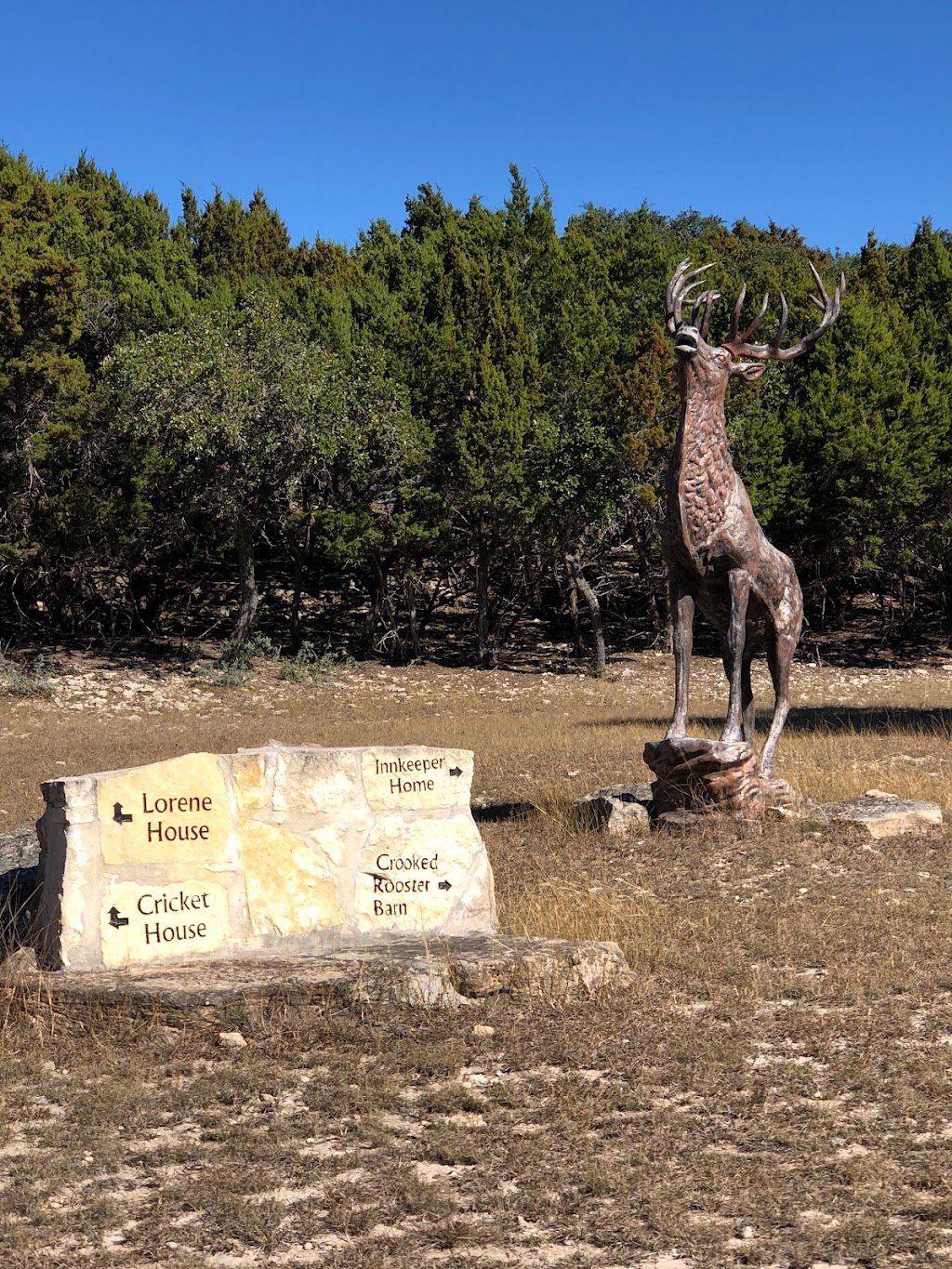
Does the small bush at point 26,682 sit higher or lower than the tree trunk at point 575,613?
lower

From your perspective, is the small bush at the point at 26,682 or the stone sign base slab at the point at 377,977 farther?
the small bush at the point at 26,682

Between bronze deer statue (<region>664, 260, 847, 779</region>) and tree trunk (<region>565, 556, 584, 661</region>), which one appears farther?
tree trunk (<region>565, 556, 584, 661</region>)

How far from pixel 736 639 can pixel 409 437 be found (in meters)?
15.5

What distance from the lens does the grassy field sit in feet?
13.7

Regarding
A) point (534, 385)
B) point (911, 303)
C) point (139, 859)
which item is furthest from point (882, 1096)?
point (911, 303)

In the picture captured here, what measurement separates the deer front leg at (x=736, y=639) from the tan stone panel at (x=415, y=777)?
152 inches

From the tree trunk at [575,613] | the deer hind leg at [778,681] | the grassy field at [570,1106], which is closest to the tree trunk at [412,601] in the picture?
the tree trunk at [575,613]

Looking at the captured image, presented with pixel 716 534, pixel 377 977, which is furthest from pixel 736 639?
pixel 377 977

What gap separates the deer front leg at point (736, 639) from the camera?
1073 cm

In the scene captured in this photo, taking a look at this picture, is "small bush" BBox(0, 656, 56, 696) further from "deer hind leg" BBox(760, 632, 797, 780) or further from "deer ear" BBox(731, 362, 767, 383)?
"deer ear" BBox(731, 362, 767, 383)

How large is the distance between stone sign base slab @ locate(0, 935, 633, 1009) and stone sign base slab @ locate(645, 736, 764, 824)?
3.77 meters

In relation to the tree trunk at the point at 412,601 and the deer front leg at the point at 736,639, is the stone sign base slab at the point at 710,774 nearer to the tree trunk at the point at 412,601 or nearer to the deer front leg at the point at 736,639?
the deer front leg at the point at 736,639

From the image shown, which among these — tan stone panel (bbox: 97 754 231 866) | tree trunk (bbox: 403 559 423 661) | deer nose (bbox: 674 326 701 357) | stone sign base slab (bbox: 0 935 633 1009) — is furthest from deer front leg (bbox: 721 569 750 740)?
tree trunk (bbox: 403 559 423 661)

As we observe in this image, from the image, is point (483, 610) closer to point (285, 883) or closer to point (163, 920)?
point (285, 883)
